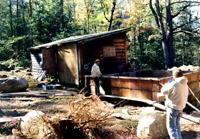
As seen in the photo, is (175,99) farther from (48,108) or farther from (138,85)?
(48,108)

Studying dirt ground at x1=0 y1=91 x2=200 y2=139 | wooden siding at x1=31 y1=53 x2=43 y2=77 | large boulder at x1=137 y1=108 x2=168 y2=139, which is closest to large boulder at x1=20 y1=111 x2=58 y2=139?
dirt ground at x1=0 y1=91 x2=200 y2=139

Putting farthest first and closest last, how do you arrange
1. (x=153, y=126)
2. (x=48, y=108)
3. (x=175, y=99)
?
(x=48, y=108) < (x=153, y=126) < (x=175, y=99)

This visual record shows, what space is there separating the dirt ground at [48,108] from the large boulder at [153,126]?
55 centimetres

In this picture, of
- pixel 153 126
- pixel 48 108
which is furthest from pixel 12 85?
pixel 153 126

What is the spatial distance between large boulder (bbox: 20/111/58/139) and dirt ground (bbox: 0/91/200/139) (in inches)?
28.5

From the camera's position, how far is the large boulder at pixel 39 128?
23.9 ft

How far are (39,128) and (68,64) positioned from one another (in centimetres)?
1306

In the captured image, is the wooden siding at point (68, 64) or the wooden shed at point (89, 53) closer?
the wooden shed at point (89, 53)

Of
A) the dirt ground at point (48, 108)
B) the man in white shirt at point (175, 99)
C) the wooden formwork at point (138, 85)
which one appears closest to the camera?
the man in white shirt at point (175, 99)

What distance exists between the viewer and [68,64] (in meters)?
20.4

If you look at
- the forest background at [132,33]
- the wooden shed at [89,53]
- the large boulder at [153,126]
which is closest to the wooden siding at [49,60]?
the wooden shed at [89,53]

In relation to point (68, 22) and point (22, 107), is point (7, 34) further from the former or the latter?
point (22, 107)

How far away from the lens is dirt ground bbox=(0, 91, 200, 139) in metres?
8.76

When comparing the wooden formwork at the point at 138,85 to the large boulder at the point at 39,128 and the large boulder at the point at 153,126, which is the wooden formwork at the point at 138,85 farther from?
the large boulder at the point at 39,128
